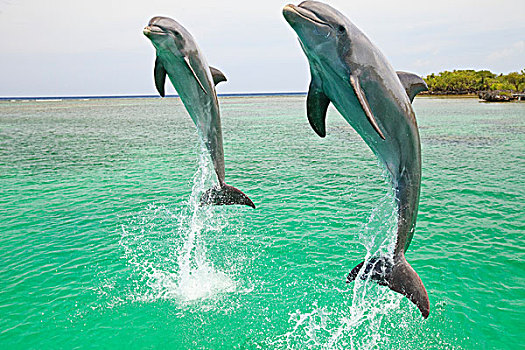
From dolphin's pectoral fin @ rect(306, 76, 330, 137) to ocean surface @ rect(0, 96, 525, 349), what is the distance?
1.24 meters

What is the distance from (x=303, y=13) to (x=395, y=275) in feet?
10.3

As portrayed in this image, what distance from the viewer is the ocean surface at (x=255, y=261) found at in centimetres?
697

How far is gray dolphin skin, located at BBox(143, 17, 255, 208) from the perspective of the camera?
5.83 meters

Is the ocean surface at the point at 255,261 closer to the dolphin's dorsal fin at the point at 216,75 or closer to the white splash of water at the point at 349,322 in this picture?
the white splash of water at the point at 349,322

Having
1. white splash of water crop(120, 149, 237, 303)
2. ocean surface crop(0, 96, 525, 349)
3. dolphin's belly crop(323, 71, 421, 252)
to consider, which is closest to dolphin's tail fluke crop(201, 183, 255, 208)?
white splash of water crop(120, 149, 237, 303)

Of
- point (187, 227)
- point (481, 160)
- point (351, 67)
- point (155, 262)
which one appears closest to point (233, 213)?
point (187, 227)

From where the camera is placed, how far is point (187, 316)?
294 inches

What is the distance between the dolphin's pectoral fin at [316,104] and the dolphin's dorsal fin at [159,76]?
2745mm

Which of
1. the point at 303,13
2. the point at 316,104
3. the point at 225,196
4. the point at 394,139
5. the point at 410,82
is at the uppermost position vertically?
the point at 303,13

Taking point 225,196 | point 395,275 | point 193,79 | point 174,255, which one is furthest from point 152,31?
point 174,255

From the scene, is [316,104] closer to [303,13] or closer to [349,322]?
[303,13]

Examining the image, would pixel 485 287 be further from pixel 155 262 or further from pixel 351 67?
pixel 155 262

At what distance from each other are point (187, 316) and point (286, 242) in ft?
11.7

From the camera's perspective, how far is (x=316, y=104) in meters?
4.67
